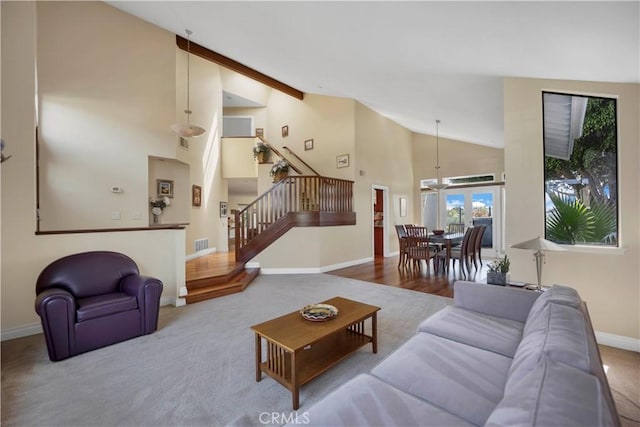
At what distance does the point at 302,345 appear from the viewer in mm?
1821

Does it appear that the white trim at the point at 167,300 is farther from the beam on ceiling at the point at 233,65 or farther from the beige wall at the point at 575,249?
Answer: the beam on ceiling at the point at 233,65

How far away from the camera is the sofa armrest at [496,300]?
81.8 inches

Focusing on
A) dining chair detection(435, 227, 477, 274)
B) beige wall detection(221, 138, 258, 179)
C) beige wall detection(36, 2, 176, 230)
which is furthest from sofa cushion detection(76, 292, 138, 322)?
beige wall detection(221, 138, 258, 179)

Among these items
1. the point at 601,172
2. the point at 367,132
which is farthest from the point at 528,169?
the point at 367,132

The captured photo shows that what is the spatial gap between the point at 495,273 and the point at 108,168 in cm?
567

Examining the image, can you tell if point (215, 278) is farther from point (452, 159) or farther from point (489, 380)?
point (452, 159)

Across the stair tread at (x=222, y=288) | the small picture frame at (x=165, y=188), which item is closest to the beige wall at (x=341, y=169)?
the stair tread at (x=222, y=288)

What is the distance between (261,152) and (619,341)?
24.5 ft

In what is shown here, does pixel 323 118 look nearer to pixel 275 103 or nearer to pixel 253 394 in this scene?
pixel 275 103

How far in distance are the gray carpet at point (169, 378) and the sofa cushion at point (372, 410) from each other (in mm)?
854

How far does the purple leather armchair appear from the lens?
2.41m

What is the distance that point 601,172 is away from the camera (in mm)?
2779

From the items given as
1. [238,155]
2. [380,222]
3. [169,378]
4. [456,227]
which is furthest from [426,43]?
[238,155]

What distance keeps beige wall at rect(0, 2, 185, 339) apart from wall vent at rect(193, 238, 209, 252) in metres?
3.36
